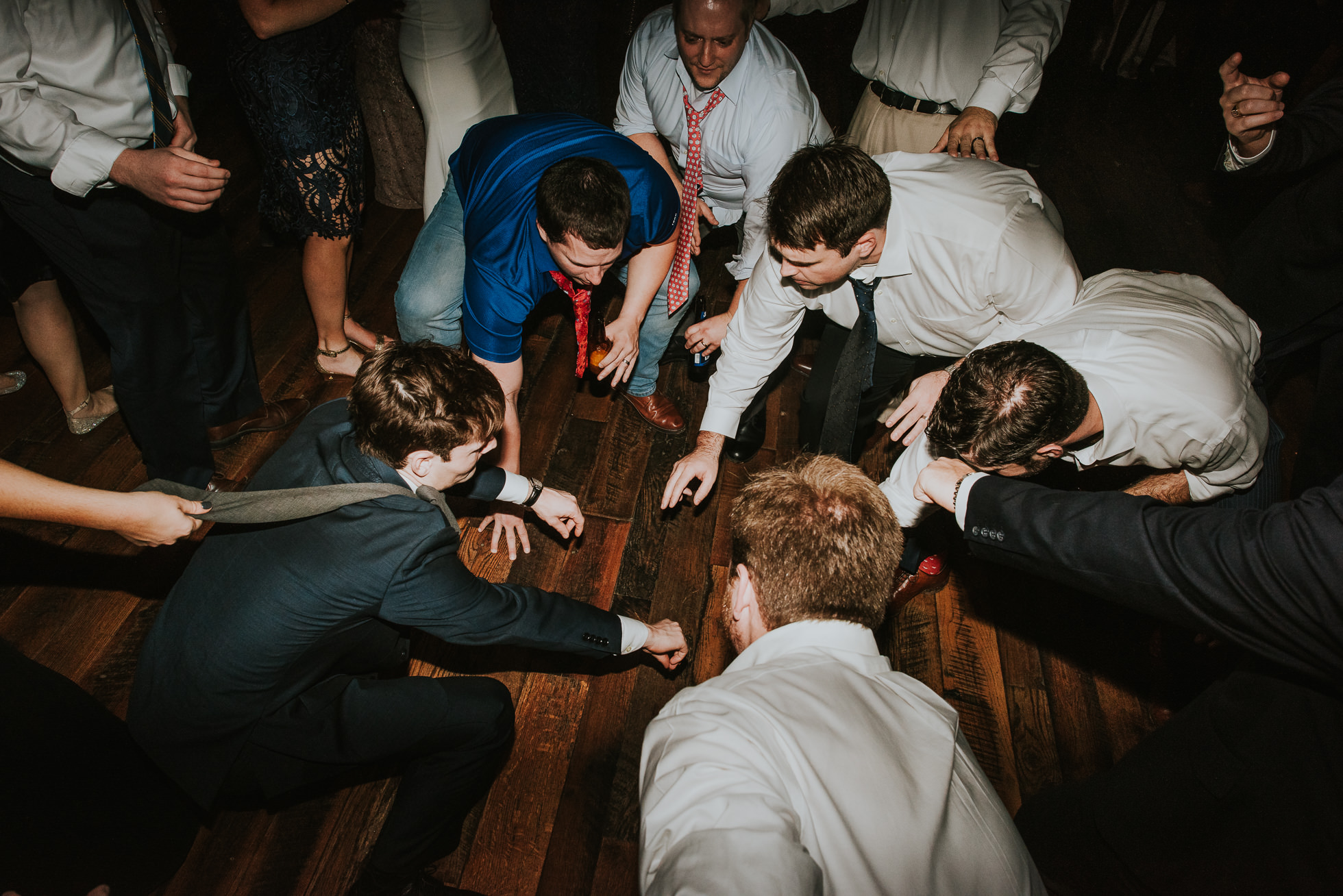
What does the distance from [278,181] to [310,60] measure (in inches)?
16.6

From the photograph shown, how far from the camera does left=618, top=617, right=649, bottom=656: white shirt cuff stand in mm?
1685

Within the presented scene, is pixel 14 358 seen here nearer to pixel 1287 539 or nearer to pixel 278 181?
pixel 278 181

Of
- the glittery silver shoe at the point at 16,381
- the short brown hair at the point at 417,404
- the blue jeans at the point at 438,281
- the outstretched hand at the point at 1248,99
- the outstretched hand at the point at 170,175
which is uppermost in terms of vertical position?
the outstretched hand at the point at 1248,99

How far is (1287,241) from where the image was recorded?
2449mm

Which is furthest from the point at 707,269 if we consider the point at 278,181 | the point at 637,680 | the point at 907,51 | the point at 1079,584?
the point at 1079,584

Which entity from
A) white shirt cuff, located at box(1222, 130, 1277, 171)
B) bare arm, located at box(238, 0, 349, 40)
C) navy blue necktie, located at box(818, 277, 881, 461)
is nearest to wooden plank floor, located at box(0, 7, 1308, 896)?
navy blue necktie, located at box(818, 277, 881, 461)

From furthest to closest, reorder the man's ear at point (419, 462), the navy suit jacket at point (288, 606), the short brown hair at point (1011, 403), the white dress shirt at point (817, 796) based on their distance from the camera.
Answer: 1. the short brown hair at point (1011, 403)
2. the man's ear at point (419, 462)
3. the navy suit jacket at point (288, 606)
4. the white dress shirt at point (817, 796)

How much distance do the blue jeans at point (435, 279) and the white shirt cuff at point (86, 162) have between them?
33.0 inches

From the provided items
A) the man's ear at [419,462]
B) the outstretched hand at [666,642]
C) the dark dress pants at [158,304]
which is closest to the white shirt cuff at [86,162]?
the dark dress pants at [158,304]

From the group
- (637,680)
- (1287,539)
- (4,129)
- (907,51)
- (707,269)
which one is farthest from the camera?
(707,269)

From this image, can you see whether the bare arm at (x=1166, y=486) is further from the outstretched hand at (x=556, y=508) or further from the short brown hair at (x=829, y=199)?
the outstretched hand at (x=556, y=508)

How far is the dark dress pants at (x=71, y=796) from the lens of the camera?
1221 mm

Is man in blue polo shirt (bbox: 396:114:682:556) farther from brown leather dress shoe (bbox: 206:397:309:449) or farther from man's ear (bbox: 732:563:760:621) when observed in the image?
man's ear (bbox: 732:563:760:621)

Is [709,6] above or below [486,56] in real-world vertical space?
above
